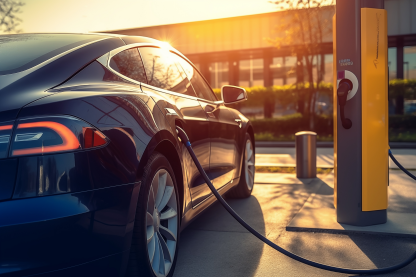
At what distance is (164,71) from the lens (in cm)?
359

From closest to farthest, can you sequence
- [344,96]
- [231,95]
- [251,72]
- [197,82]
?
[344,96] → [197,82] → [231,95] → [251,72]

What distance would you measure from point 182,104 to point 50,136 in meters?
1.55

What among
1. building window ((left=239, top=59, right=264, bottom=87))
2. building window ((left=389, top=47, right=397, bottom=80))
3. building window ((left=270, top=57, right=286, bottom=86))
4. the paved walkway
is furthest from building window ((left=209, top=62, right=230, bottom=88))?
the paved walkway

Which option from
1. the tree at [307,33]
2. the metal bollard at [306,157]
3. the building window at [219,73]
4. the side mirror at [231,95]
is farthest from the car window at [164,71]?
the building window at [219,73]

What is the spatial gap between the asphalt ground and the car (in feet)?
1.09

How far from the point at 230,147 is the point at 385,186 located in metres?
1.52

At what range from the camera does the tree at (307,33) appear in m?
17.2

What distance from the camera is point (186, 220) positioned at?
127 inches

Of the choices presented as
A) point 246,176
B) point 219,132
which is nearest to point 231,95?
point 219,132

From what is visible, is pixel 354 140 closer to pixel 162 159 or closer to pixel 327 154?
pixel 162 159

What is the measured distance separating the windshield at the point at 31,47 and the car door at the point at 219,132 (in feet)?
4.40

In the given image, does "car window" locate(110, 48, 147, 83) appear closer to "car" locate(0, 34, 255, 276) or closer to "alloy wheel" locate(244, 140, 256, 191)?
"car" locate(0, 34, 255, 276)

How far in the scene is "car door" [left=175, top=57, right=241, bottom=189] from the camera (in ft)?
13.1

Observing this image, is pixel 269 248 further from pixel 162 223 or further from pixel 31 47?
pixel 31 47
